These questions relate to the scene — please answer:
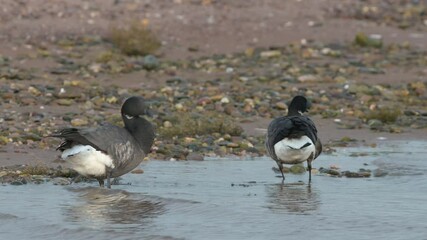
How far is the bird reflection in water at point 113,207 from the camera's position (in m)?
11.5

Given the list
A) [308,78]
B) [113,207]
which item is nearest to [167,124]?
[113,207]

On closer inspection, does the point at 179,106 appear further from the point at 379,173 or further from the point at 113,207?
the point at 113,207

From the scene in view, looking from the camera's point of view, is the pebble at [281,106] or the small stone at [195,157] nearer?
the small stone at [195,157]

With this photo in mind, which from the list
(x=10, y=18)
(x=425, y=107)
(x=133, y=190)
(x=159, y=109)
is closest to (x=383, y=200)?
(x=133, y=190)

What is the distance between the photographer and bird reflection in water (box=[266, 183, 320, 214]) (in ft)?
39.7

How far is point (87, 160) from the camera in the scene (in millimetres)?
12523

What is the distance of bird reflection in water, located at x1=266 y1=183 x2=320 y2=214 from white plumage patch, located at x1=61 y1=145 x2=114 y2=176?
6.34ft

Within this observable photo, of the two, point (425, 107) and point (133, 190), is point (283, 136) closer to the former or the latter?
point (133, 190)

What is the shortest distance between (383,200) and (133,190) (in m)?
2.91

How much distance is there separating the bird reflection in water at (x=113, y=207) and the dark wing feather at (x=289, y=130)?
A: 2.25m

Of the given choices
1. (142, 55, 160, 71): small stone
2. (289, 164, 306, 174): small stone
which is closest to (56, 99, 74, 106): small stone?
(142, 55, 160, 71): small stone

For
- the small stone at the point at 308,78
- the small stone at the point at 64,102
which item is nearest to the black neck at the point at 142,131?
the small stone at the point at 64,102

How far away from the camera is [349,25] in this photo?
101 feet

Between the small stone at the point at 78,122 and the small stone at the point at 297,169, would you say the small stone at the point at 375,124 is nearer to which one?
the small stone at the point at 297,169
